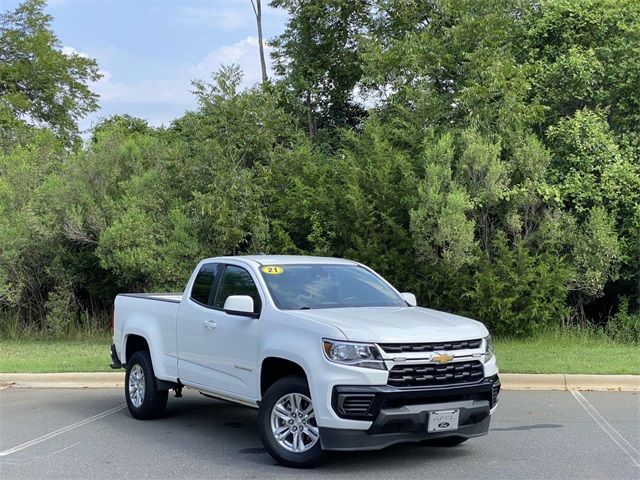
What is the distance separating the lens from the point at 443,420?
19.3ft

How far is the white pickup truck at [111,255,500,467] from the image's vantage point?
5773 millimetres

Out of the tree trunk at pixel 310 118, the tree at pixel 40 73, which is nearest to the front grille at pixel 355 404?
the tree trunk at pixel 310 118

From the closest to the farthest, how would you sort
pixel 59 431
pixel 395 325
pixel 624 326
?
pixel 395 325 → pixel 59 431 → pixel 624 326

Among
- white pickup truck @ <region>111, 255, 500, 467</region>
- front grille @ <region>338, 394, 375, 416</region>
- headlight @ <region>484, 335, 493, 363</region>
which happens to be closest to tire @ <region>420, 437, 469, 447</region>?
white pickup truck @ <region>111, 255, 500, 467</region>

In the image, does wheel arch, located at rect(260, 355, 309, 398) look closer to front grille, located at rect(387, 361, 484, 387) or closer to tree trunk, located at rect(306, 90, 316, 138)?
front grille, located at rect(387, 361, 484, 387)

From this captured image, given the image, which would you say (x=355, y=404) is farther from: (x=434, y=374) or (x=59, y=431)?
(x=59, y=431)

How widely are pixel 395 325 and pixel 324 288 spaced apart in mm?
1273

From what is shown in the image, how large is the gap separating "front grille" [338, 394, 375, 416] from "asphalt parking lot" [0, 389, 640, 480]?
641 mm

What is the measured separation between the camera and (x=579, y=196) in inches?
552

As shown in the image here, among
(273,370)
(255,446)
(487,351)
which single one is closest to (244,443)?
(255,446)

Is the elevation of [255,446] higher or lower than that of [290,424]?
lower

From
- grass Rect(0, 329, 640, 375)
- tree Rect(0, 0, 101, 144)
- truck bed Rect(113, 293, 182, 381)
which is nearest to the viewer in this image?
truck bed Rect(113, 293, 182, 381)

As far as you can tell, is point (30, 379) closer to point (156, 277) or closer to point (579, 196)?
point (156, 277)

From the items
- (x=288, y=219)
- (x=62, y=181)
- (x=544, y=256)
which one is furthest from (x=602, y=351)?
(x=62, y=181)
